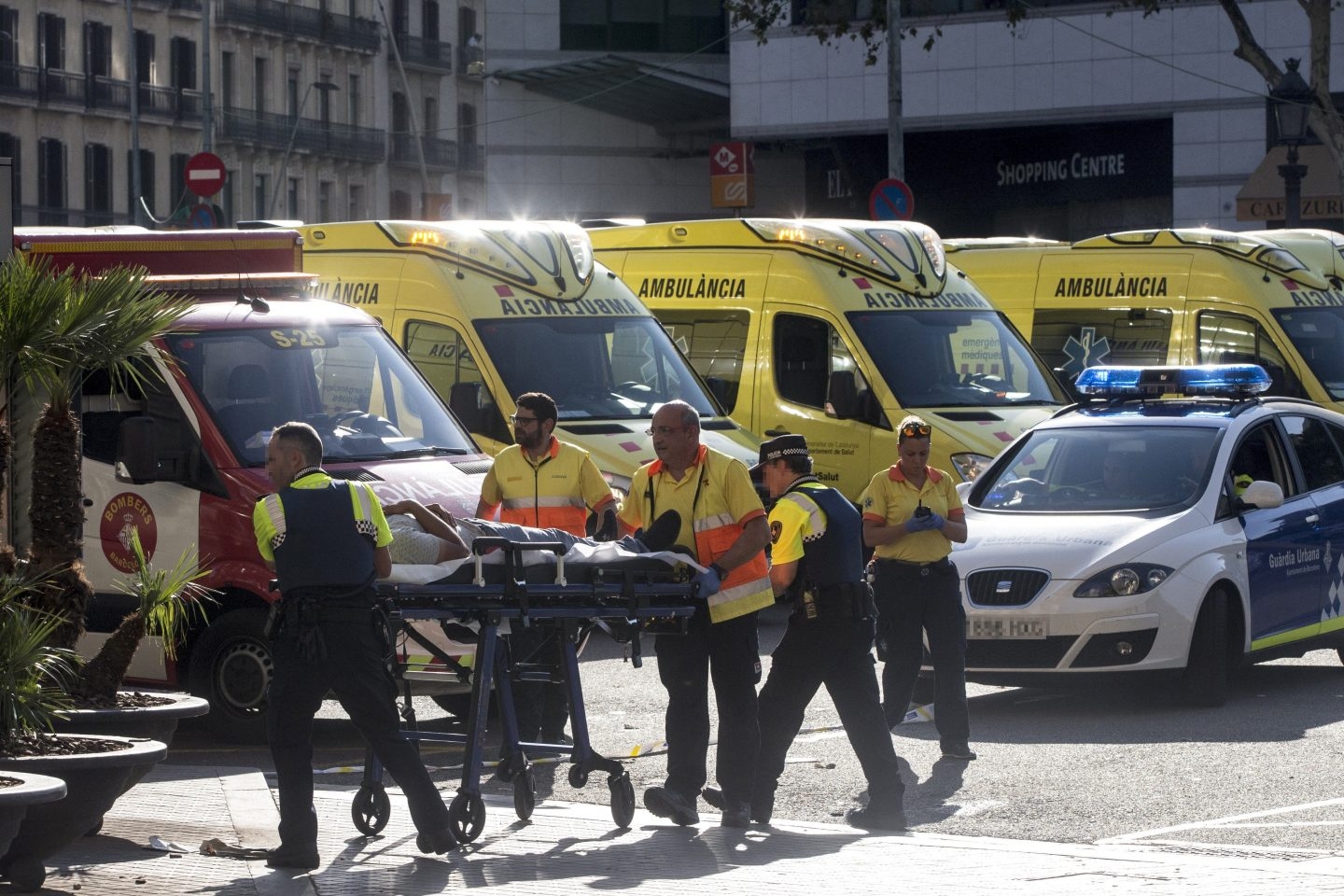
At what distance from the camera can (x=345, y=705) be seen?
8.50 metres

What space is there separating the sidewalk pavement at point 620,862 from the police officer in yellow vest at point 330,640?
0.92ft

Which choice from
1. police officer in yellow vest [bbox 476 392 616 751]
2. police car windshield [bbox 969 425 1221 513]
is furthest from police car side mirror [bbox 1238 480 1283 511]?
police officer in yellow vest [bbox 476 392 616 751]

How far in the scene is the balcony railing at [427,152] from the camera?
272 ft

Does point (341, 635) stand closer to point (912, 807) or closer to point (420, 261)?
point (912, 807)

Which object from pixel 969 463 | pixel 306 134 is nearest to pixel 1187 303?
pixel 969 463

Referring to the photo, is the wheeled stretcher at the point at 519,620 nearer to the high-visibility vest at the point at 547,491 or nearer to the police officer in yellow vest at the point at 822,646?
the police officer in yellow vest at the point at 822,646

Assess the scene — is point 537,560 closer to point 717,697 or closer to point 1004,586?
point 717,697

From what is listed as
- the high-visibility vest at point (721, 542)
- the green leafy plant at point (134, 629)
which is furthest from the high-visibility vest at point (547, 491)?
the green leafy plant at point (134, 629)

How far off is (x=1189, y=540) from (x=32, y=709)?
21.8 ft

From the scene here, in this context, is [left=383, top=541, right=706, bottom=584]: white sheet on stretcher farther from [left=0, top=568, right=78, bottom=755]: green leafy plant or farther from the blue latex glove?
[left=0, top=568, right=78, bottom=755]: green leafy plant

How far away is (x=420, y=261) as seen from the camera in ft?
52.1

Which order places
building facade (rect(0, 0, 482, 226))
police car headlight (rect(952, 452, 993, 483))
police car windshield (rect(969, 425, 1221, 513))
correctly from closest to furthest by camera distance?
police car windshield (rect(969, 425, 1221, 513))
police car headlight (rect(952, 452, 993, 483))
building facade (rect(0, 0, 482, 226))

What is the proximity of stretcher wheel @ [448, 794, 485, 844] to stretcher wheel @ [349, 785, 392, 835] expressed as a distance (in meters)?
0.37

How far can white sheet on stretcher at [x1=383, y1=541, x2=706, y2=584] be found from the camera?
8.89 metres
